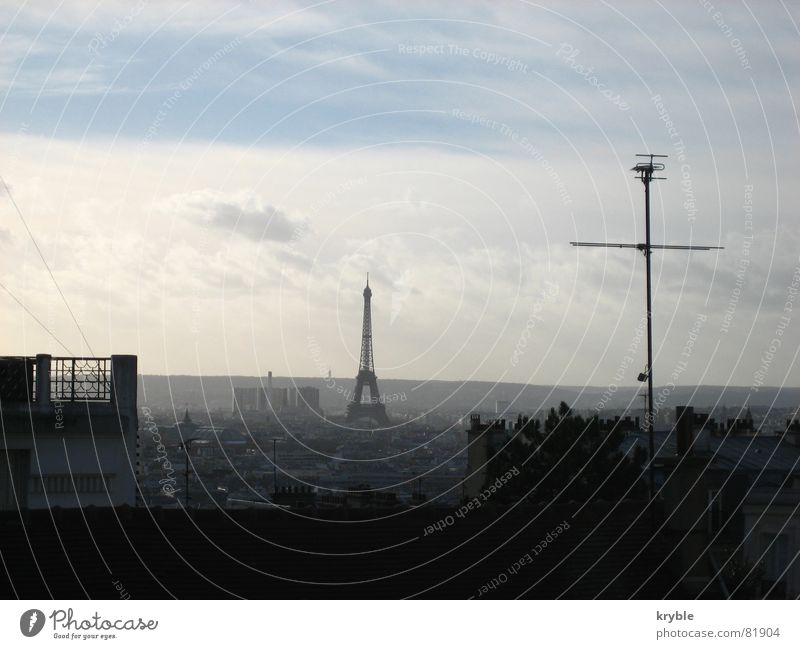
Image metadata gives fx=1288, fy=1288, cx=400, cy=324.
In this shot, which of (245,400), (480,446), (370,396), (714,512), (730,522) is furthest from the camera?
(370,396)

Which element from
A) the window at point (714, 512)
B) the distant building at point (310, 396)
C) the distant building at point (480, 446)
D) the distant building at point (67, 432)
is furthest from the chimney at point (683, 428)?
the distant building at point (310, 396)

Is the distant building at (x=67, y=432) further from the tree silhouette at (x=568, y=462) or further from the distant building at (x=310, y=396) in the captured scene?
the distant building at (x=310, y=396)

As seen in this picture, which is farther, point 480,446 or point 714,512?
point 480,446

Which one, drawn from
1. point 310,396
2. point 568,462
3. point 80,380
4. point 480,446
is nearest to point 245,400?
point 310,396

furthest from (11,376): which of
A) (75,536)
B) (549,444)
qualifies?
A: (549,444)

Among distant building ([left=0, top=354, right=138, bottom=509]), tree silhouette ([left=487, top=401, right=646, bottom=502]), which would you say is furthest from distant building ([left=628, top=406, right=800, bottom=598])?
tree silhouette ([left=487, top=401, right=646, bottom=502])

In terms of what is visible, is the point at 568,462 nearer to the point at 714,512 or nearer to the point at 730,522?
the point at 714,512

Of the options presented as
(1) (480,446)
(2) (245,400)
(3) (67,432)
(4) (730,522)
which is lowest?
(4) (730,522)

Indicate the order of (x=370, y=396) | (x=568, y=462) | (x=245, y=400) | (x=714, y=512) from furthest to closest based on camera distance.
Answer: (x=370, y=396) < (x=245, y=400) < (x=568, y=462) < (x=714, y=512)
